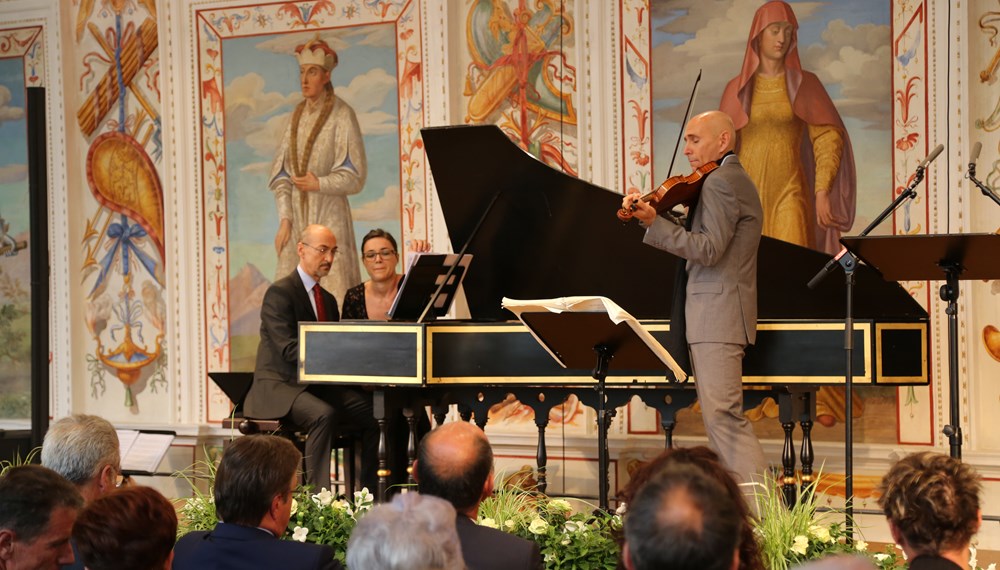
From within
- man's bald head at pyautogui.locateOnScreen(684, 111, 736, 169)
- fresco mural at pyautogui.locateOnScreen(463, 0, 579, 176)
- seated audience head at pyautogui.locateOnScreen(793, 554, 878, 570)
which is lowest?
seated audience head at pyautogui.locateOnScreen(793, 554, 878, 570)

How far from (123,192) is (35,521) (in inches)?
232

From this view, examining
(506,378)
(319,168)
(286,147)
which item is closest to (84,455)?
(506,378)

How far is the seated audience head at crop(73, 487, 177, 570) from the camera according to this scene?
2412mm

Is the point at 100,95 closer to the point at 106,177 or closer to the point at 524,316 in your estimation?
the point at 106,177

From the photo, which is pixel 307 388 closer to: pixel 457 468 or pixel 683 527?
pixel 457 468

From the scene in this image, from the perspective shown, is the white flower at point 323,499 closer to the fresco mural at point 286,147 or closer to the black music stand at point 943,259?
the black music stand at point 943,259

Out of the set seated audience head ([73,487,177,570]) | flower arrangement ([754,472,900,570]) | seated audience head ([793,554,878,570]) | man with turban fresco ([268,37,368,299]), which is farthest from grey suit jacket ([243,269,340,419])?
seated audience head ([793,554,878,570])

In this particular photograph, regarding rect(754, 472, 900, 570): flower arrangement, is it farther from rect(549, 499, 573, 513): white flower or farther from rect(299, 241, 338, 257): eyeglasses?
rect(299, 241, 338, 257): eyeglasses

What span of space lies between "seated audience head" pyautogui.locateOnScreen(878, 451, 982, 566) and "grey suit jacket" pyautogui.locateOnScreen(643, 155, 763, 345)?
221 centimetres

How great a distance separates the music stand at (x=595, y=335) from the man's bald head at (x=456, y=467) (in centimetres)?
146

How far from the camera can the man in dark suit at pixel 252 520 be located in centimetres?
276

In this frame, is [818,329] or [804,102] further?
[804,102]

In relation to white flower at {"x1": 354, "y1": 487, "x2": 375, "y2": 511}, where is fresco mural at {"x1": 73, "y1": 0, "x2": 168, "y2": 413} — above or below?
above

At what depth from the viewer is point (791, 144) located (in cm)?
667
